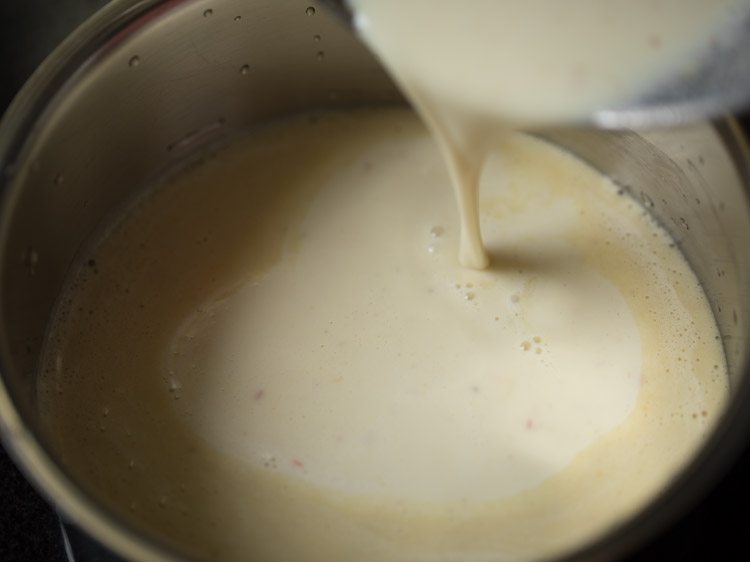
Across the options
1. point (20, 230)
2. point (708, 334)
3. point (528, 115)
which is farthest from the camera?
point (708, 334)

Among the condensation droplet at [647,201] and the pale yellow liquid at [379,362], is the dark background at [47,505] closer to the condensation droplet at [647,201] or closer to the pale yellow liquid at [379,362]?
the pale yellow liquid at [379,362]

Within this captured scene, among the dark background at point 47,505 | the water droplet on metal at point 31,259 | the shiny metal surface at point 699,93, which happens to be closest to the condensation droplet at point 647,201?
the dark background at point 47,505

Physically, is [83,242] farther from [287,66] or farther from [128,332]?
[287,66]

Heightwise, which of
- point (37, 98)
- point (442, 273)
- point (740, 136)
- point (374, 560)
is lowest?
point (374, 560)

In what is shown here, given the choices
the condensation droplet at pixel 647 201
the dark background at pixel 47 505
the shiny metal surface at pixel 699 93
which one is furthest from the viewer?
the condensation droplet at pixel 647 201

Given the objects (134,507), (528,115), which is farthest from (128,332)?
(528,115)

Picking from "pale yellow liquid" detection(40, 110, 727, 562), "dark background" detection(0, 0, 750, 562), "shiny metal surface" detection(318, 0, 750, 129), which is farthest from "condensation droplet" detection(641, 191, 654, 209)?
"shiny metal surface" detection(318, 0, 750, 129)

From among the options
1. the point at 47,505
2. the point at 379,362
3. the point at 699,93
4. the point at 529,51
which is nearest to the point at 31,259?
the point at 47,505
